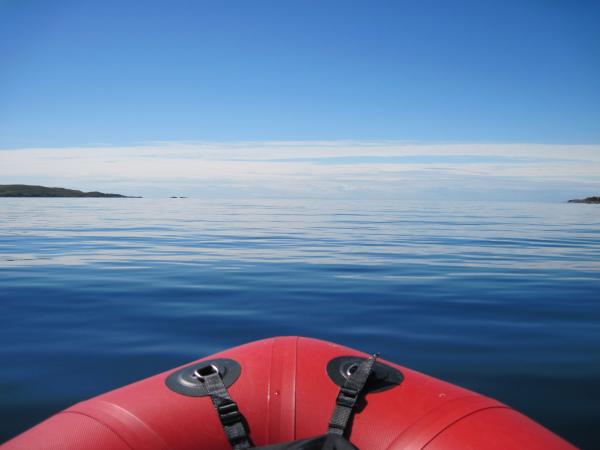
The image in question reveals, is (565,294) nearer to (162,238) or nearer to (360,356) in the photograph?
(360,356)

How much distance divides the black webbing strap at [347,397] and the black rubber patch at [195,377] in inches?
22.0

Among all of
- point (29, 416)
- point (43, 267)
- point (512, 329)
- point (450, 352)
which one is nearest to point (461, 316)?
point (512, 329)

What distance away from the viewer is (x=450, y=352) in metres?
4.64

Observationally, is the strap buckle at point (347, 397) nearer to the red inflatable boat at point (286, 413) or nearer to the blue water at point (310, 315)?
the red inflatable boat at point (286, 413)

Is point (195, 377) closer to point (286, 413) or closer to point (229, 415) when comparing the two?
point (229, 415)

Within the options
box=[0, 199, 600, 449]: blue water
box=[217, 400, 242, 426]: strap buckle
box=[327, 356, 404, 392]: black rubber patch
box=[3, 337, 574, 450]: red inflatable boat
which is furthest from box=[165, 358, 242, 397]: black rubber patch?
box=[0, 199, 600, 449]: blue water

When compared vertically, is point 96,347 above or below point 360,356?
below

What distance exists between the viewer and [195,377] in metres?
2.57

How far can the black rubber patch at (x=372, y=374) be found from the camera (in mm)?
2502

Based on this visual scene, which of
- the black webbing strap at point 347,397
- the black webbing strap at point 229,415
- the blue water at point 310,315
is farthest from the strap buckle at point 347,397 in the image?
the blue water at point 310,315

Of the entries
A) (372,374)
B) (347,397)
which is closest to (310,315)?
(372,374)

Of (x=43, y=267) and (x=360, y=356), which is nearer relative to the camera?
(x=360, y=356)

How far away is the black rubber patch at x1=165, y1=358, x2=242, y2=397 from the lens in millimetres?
2492

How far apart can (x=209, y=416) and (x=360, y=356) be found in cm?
90
